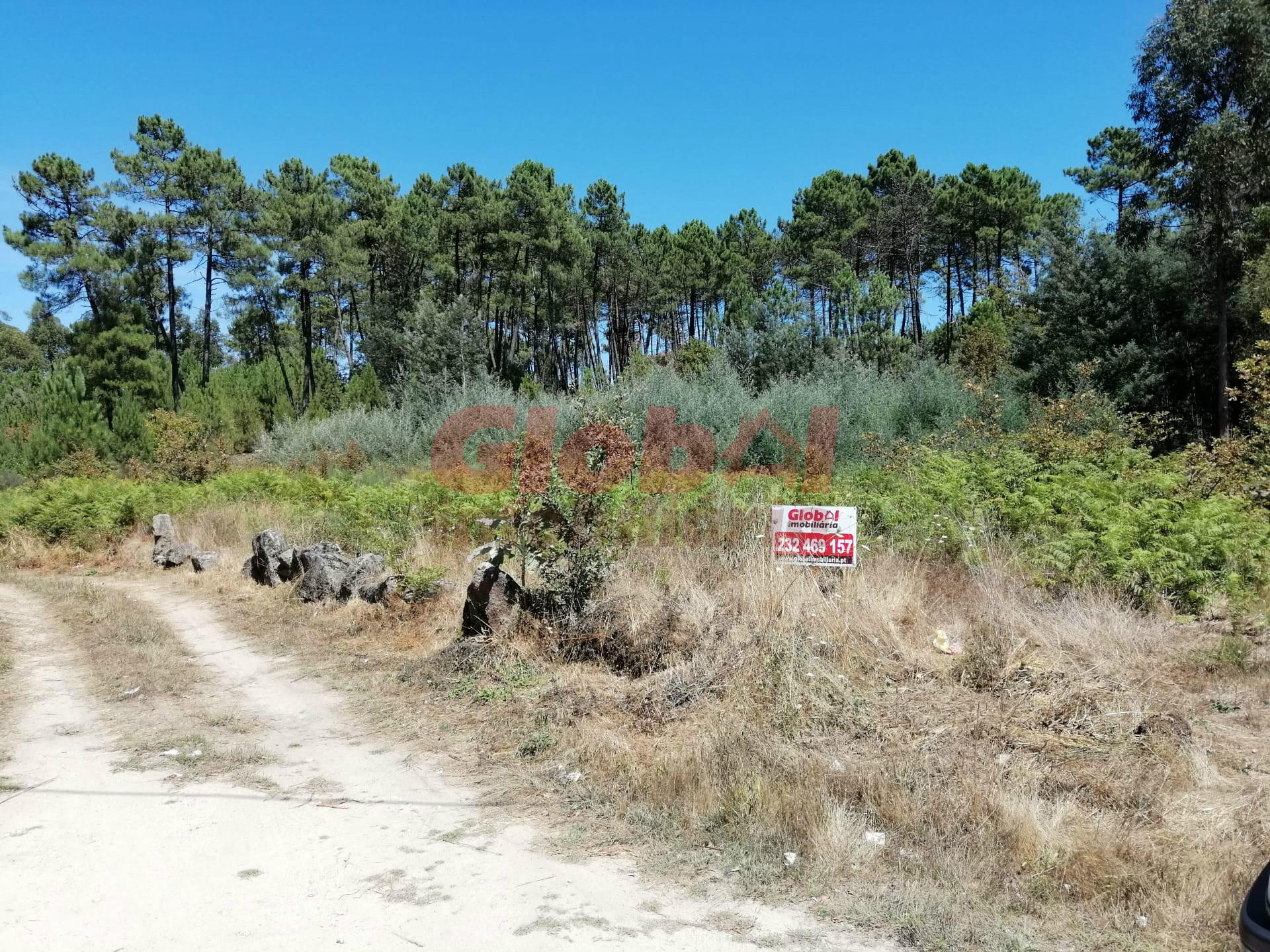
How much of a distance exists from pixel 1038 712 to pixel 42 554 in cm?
1431

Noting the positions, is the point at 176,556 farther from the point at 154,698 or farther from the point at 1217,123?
the point at 1217,123

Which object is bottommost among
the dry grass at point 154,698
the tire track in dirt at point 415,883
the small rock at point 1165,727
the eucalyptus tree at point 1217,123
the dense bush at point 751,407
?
the tire track in dirt at point 415,883

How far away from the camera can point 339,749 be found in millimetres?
4848

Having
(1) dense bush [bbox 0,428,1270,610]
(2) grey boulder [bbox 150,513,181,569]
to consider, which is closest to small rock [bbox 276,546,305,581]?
(1) dense bush [bbox 0,428,1270,610]

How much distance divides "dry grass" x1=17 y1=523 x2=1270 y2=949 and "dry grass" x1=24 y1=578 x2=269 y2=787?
0.91 m

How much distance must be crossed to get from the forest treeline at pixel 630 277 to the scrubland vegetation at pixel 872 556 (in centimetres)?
15

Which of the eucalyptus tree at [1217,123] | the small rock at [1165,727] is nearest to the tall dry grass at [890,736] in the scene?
the small rock at [1165,727]

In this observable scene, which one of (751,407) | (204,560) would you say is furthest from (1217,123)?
(204,560)

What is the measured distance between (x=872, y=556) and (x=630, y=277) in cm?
3940

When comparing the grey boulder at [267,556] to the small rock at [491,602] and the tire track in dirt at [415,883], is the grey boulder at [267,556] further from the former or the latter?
the tire track in dirt at [415,883]

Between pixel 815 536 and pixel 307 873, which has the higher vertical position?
pixel 815 536

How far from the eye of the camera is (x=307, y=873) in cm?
330

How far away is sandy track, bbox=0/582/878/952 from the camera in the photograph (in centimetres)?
285

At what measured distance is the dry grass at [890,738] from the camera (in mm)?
2980
